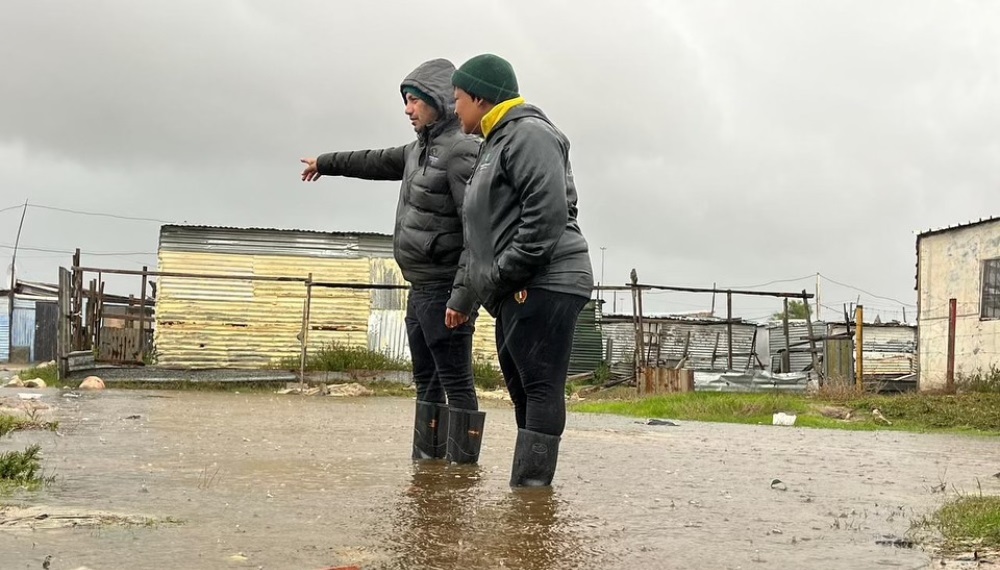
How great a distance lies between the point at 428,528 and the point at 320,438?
331 cm

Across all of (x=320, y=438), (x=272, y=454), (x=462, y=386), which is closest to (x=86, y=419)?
(x=320, y=438)

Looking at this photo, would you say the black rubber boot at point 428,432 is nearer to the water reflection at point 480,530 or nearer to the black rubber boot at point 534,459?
the water reflection at point 480,530

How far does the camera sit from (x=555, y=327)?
12.6 ft

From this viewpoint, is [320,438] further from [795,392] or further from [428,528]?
[795,392]

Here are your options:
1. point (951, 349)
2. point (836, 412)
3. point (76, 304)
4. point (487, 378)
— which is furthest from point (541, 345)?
point (487, 378)

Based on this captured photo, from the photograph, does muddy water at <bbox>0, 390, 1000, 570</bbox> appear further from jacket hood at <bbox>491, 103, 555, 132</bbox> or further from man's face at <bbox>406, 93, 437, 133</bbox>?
man's face at <bbox>406, 93, 437, 133</bbox>

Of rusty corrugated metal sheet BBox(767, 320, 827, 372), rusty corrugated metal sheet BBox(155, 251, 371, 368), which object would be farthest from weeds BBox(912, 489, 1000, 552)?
rusty corrugated metal sheet BBox(767, 320, 827, 372)

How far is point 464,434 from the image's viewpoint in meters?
4.78

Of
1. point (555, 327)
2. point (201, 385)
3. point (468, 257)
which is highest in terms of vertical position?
point (468, 257)

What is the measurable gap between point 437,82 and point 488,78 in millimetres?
722

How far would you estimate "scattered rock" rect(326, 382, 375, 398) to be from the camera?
1622 cm

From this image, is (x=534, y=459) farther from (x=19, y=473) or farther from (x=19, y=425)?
(x=19, y=425)

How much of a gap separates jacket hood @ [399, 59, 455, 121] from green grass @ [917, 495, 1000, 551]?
2.68 m

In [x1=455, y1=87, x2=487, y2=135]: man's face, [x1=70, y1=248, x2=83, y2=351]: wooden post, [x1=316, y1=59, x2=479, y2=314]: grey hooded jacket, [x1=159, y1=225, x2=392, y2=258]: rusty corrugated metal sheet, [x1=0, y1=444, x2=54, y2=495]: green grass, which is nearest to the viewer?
[x1=0, y1=444, x2=54, y2=495]: green grass
